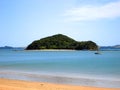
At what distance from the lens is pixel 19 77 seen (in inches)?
674

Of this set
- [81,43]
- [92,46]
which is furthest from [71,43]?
[92,46]

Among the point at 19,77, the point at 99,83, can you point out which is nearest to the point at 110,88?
the point at 99,83

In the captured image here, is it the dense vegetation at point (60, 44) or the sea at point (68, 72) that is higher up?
the dense vegetation at point (60, 44)

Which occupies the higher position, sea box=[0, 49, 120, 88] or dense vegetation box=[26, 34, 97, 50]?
dense vegetation box=[26, 34, 97, 50]

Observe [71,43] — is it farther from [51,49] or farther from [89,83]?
[89,83]

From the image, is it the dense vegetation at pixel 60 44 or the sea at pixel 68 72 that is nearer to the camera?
the sea at pixel 68 72

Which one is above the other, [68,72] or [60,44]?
[60,44]

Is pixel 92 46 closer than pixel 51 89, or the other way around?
pixel 51 89

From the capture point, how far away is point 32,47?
173750mm

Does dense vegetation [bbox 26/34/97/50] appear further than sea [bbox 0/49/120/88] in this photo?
Yes

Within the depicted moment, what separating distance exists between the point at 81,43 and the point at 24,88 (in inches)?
6150

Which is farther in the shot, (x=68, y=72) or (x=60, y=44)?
(x=60, y=44)

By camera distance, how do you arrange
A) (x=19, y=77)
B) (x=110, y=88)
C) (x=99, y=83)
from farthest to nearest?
(x=19, y=77) < (x=99, y=83) < (x=110, y=88)

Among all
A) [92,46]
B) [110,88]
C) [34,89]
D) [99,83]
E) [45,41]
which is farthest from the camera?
[45,41]
